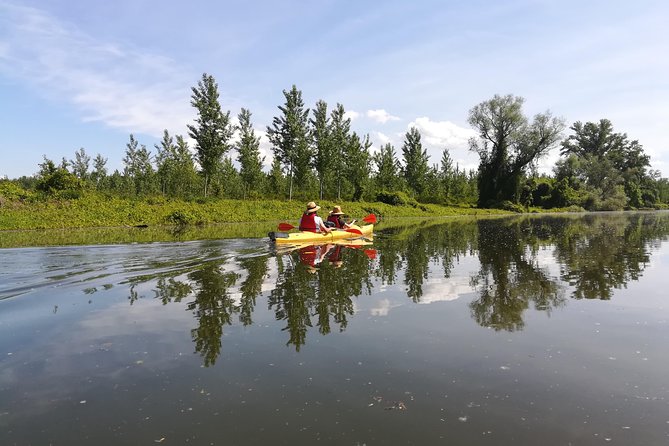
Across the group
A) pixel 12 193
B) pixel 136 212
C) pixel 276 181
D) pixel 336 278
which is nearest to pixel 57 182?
pixel 12 193

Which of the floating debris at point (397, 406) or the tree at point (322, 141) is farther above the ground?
the tree at point (322, 141)

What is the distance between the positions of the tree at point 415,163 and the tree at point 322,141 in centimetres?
1830

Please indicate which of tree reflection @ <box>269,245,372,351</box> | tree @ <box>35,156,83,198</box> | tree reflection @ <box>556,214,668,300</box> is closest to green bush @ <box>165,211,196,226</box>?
tree @ <box>35,156,83,198</box>

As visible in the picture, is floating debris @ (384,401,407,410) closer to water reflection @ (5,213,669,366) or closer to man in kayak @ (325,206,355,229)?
water reflection @ (5,213,669,366)

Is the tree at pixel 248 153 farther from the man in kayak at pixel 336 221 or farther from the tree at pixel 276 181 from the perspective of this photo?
the man in kayak at pixel 336 221

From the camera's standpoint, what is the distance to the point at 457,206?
63.1 meters

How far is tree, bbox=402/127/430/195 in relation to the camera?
61094mm

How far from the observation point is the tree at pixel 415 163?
61094 mm

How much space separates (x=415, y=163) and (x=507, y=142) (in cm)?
1401

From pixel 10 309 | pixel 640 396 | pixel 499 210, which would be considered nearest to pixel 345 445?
pixel 640 396

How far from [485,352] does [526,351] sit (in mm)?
569

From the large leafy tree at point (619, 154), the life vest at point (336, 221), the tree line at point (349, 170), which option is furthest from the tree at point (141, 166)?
the large leafy tree at point (619, 154)

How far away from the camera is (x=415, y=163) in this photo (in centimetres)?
6116

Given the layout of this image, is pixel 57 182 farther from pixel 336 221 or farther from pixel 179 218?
pixel 336 221
